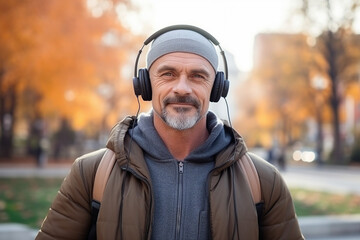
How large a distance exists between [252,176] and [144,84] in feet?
2.46

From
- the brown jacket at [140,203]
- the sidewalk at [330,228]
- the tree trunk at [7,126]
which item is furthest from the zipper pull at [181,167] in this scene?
the tree trunk at [7,126]

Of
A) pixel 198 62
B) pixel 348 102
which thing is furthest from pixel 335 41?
pixel 198 62

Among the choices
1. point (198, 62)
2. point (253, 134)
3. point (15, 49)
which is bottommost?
point (253, 134)

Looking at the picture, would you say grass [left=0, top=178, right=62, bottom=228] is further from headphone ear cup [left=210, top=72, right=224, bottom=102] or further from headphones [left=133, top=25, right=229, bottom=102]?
headphone ear cup [left=210, top=72, right=224, bottom=102]

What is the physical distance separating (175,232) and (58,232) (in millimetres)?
561

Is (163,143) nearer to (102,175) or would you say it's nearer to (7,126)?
(102,175)

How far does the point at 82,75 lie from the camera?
67.9 feet

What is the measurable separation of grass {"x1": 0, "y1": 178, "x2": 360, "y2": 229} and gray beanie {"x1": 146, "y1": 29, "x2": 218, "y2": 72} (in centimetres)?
714

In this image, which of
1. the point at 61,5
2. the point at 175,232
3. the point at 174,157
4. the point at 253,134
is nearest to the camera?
the point at 175,232

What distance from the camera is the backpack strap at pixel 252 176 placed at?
8.86 feet

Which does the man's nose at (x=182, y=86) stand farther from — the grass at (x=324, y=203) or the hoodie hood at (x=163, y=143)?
the grass at (x=324, y=203)

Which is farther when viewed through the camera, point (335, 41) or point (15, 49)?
point (335, 41)

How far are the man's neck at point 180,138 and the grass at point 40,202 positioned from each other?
275 inches

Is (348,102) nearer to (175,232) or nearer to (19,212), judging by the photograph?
(19,212)
